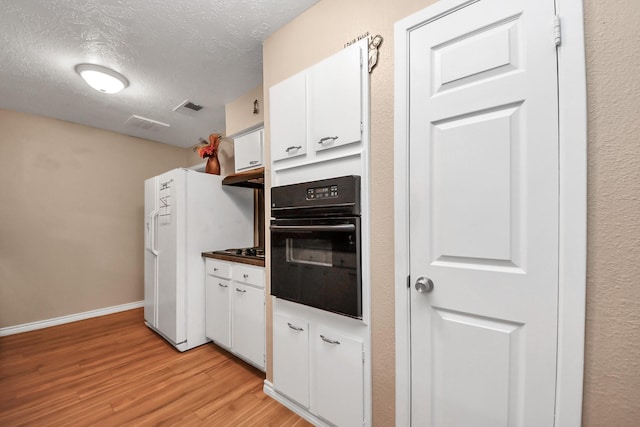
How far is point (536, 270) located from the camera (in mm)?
902

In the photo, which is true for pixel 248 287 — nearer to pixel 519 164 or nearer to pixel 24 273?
pixel 519 164

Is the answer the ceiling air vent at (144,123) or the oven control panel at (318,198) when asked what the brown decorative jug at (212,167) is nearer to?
the ceiling air vent at (144,123)

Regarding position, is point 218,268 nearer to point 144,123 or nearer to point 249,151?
point 249,151

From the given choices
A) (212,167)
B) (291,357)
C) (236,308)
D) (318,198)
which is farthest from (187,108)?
(291,357)

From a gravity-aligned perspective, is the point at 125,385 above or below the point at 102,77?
below

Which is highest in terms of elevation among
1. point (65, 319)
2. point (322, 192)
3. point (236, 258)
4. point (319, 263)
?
point (322, 192)

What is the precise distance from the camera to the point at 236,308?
7.20 feet

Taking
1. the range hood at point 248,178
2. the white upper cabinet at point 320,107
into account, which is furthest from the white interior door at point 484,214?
the range hood at point 248,178

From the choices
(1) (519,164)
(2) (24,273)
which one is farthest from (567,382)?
(2) (24,273)

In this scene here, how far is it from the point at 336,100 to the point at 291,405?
186 centimetres

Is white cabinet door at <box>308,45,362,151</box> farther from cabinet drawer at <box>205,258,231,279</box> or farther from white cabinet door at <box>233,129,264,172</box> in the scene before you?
cabinet drawer at <box>205,258,231,279</box>

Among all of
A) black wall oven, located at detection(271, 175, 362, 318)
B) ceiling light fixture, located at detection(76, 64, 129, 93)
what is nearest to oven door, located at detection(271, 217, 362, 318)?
black wall oven, located at detection(271, 175, 362, 318)

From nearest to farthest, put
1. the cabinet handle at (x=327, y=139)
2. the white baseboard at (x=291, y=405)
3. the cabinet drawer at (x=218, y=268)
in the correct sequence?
the cabinet handle at (x=327, y=139), the white baseboard at (x=291, y=405), the cabinet drawer at (x=218, y=268)

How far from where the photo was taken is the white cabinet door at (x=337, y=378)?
1.34m
